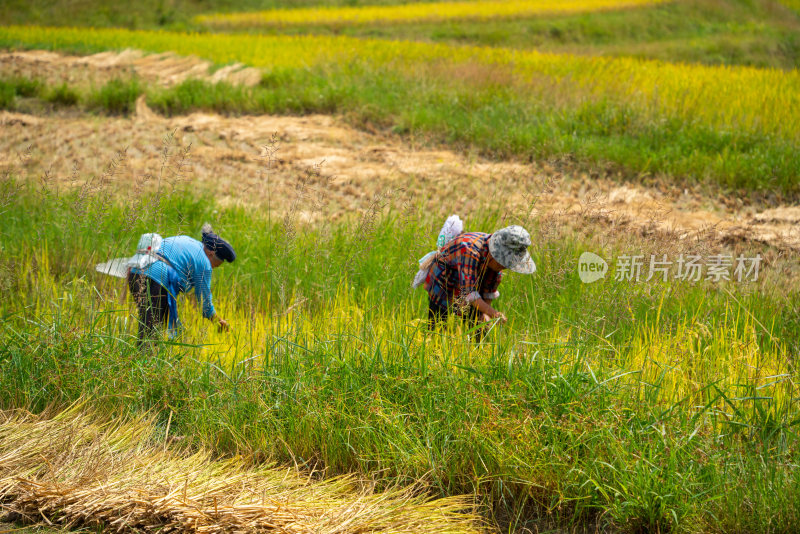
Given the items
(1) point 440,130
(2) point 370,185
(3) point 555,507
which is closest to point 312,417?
(3) point 555,507

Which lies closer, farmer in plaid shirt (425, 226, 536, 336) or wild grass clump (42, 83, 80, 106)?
farmer in plaid shirt (425, 226, 536, 336)

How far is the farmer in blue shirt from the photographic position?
4.26m

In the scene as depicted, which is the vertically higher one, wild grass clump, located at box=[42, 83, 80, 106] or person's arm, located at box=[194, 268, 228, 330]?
wild grass clump, located at box=[42, 83, 80, 106]

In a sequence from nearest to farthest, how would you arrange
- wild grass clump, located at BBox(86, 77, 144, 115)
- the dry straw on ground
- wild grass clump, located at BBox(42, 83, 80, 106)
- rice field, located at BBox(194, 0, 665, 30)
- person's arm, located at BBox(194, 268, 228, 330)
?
the dry straw on ground
person's arm, located at BBox(194, 268, 228, 330)
wild grass clump, located at BBox(86, 77, 144, 115)
wild grass clump, located at BBox(42, 83, 80, 106)
rice field, located at BBox(194, 0, 665, 30)

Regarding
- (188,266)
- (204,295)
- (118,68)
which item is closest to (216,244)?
(188,266)

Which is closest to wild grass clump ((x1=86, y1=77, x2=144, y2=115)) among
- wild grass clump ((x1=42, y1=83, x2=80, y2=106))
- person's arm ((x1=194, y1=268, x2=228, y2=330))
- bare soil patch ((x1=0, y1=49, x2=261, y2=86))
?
wild grass clump ((x1=42, y1=83, x2=80, y2=106))

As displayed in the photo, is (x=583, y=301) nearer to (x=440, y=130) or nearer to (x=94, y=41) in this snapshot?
(x=440, y=130)

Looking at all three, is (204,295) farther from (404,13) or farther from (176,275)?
(404,13)

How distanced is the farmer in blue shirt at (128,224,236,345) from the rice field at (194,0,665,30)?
2215cm

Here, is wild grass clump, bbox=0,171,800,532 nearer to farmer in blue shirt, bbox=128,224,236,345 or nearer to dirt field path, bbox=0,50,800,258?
farmer in blue shirt, bbox=128,224,236,345

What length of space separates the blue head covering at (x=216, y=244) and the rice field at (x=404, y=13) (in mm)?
22133

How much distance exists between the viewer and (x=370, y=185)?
8.80 m

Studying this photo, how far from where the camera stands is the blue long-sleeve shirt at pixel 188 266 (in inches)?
171

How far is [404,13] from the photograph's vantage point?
2719cm
